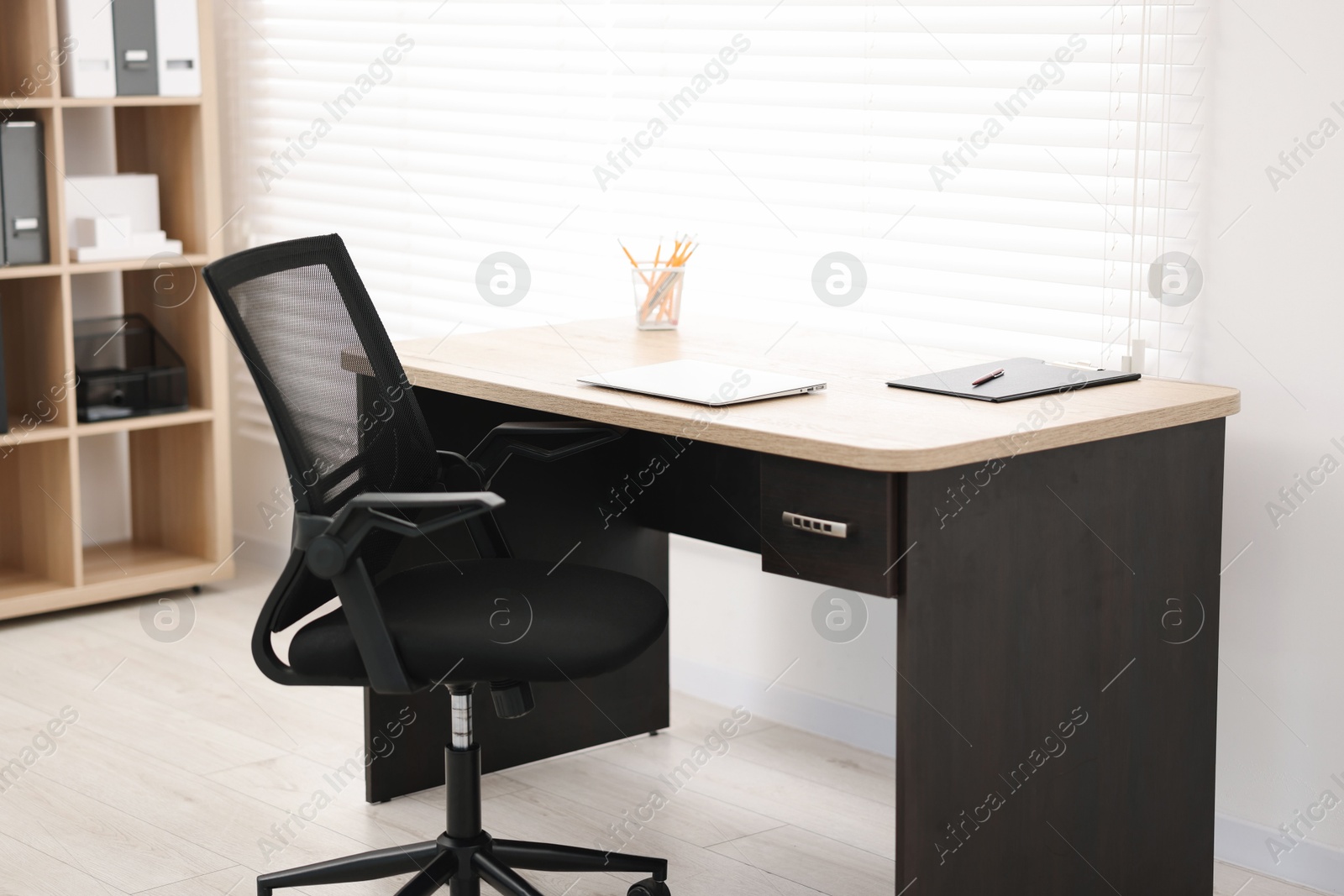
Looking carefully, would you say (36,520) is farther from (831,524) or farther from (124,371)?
(831,524)

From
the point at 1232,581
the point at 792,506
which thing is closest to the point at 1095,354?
the point at 1232,581

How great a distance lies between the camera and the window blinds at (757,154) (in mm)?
2605

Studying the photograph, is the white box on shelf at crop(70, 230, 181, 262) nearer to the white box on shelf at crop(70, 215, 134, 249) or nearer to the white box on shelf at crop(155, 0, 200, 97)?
the white box on shelf at crop(70, 215, 134, 249)

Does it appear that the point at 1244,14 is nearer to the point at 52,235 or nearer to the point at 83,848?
the point at 83,848

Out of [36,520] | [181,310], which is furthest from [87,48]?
[36,520]

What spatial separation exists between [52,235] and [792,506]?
250 centimetres

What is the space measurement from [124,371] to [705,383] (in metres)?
2.27

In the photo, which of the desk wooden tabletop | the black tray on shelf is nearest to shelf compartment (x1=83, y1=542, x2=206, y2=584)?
the black tray on shelf

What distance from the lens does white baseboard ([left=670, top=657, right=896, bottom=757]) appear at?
122 inches

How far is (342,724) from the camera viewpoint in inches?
127

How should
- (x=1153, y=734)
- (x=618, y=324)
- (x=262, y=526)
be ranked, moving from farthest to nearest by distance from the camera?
(x=262, y=526), (x=618, y=324), (x=1153, y=734)

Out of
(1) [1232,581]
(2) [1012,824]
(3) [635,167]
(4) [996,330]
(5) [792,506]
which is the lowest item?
(2) [1012,824]

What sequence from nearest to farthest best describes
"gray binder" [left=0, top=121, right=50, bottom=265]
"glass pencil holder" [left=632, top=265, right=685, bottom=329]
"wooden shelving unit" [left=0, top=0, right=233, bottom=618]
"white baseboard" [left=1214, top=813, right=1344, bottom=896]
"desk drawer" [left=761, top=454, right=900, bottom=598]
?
"desk drawer" [left=761, top=454, right=900, bottom=598] → "white baseboard" [left=1214, top=813, right=1344, bottom=896] → "glass pencil holder" [left=632, top=265, right=685, bottom=329] → "gray binder" [left=0, top=121, right=50, bottom=265] → "wooden shelving unit" [left=0, top=0, right=233, bottom=618]

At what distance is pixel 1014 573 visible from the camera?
2.04 meters
